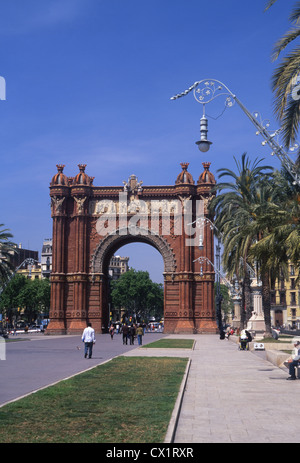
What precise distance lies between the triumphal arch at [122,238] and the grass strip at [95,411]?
4319 cm

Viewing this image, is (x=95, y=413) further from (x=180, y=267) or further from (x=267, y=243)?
(x=180, y=267)

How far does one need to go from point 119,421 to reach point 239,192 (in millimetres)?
30399

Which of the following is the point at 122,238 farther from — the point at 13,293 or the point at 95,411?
the point at 95,411

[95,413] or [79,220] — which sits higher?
[79,220]

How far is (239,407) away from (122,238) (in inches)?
2006

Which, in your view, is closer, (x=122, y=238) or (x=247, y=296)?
(x=247, y=296)

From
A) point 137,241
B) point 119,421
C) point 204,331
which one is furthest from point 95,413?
point 137,241

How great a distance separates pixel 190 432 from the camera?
8961 mm

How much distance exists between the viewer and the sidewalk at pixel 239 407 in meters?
8.72

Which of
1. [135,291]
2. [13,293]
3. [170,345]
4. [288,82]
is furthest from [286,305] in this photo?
[288,82]

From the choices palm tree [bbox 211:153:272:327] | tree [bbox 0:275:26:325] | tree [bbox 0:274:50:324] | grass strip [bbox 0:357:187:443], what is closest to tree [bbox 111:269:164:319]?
tree [bbox 0:274:50:324]

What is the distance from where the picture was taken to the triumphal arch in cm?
5969

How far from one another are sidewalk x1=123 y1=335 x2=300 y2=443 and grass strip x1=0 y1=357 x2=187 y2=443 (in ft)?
1.61

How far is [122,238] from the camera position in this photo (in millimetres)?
62062
